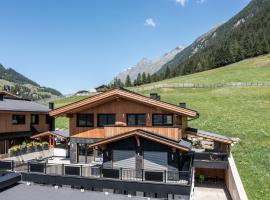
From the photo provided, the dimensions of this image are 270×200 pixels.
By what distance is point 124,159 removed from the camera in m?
26.3

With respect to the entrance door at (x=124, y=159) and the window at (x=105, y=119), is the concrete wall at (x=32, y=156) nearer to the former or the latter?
the window at (x=105, y=119)

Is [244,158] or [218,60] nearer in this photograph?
[244,158]

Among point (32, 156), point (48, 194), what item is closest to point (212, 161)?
point (32, 156)

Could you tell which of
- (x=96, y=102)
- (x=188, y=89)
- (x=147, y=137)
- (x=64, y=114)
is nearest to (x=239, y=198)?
(x=147, y=137)

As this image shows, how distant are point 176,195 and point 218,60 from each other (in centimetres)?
11989

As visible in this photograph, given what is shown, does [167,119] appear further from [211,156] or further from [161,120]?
[211,156]

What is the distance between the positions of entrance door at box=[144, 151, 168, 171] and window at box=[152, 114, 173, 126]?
3.36 meters

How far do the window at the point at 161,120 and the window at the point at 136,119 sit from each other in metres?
0.91

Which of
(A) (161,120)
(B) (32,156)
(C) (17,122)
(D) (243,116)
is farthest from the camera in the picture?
(D) (243,116)

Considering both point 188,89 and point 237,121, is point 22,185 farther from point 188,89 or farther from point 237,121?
point 188,89

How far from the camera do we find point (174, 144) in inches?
948

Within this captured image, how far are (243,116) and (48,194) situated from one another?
148ft

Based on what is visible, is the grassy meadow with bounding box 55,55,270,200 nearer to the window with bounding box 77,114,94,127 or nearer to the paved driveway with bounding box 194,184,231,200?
the paved driveway with bounding box 194,184,231,200

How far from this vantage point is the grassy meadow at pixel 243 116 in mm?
24416
